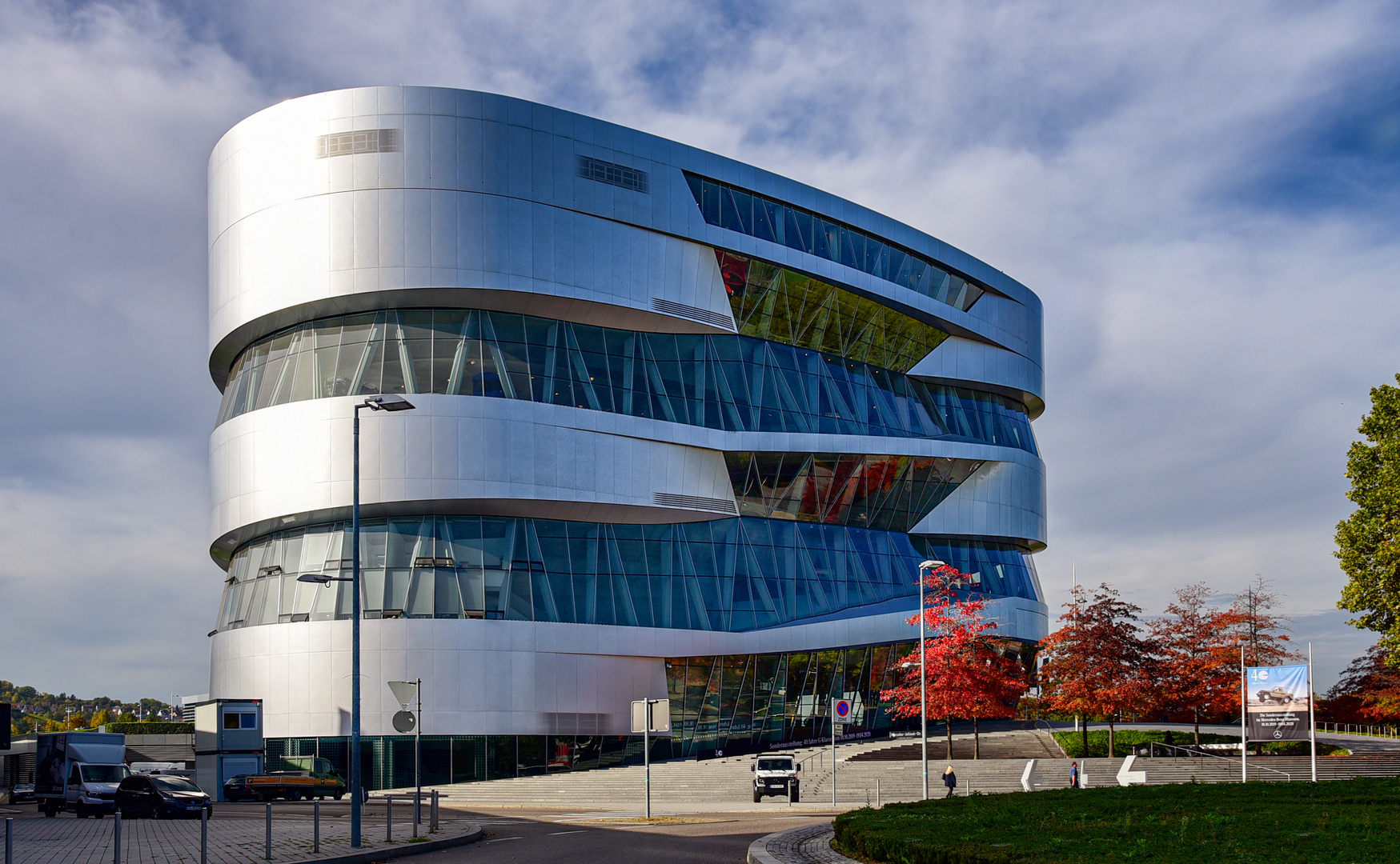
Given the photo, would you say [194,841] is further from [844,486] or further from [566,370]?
[844,486]

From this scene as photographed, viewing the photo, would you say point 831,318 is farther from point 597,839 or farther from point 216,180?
point 597,839

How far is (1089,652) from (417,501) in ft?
99.8

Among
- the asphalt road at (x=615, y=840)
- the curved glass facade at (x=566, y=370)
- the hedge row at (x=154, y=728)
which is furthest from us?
the hedge row at (x=154, y=728)

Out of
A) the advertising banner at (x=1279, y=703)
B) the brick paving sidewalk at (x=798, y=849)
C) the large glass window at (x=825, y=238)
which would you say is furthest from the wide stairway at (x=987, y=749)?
the brick paving sidewalk at (x=798, y=849)

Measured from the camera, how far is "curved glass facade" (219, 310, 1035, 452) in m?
52.0

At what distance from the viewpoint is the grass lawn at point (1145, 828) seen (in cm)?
1384

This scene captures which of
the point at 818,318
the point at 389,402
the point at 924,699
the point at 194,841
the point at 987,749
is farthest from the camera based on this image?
the point at 818,318

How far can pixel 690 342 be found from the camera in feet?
192

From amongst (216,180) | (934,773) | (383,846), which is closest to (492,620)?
(934,773)

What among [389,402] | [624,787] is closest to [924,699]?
[624,787]

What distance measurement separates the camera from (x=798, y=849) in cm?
1927

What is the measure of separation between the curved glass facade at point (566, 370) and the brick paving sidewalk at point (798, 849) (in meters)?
32.4

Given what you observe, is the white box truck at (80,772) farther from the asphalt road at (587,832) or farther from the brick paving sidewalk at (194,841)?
the brick paving sidewalk at (194,841)

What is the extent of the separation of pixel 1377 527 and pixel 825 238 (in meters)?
31.5
